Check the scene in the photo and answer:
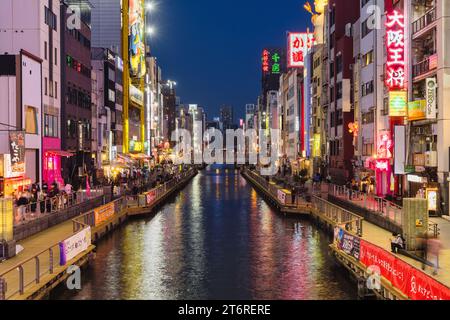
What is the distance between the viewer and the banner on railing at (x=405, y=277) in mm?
17891

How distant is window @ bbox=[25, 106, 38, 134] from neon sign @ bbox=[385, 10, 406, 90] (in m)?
29.3

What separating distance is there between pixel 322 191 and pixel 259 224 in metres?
15.7

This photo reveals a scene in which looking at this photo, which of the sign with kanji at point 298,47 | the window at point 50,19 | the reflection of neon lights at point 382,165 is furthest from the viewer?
the sign with kanji at point 298,47

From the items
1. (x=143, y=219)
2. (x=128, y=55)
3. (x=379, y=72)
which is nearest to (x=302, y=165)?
(x=128, y=55)

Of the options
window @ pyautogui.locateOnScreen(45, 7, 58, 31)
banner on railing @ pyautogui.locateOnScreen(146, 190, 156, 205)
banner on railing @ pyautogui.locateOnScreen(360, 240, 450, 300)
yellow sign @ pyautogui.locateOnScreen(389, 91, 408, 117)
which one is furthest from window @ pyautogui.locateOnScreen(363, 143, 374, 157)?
banner on railing @ pyautogui.locateOnScreen(360, 240, 450, 300)

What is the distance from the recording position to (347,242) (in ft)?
99.0

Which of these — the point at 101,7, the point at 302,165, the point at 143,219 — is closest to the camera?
the point at 143,219

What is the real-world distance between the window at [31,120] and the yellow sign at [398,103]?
2920 centimetres

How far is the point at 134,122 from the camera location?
124m

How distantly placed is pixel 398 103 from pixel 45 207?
86.4ft

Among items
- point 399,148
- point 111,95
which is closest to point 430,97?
point 399,148

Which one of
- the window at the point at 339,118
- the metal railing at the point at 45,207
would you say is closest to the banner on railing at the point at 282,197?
the metal railing at the point at 45,207

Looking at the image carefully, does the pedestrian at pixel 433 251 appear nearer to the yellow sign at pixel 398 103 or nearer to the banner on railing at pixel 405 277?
the banner on railing at pixel 405 277

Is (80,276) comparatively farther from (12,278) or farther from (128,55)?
(128,55)
